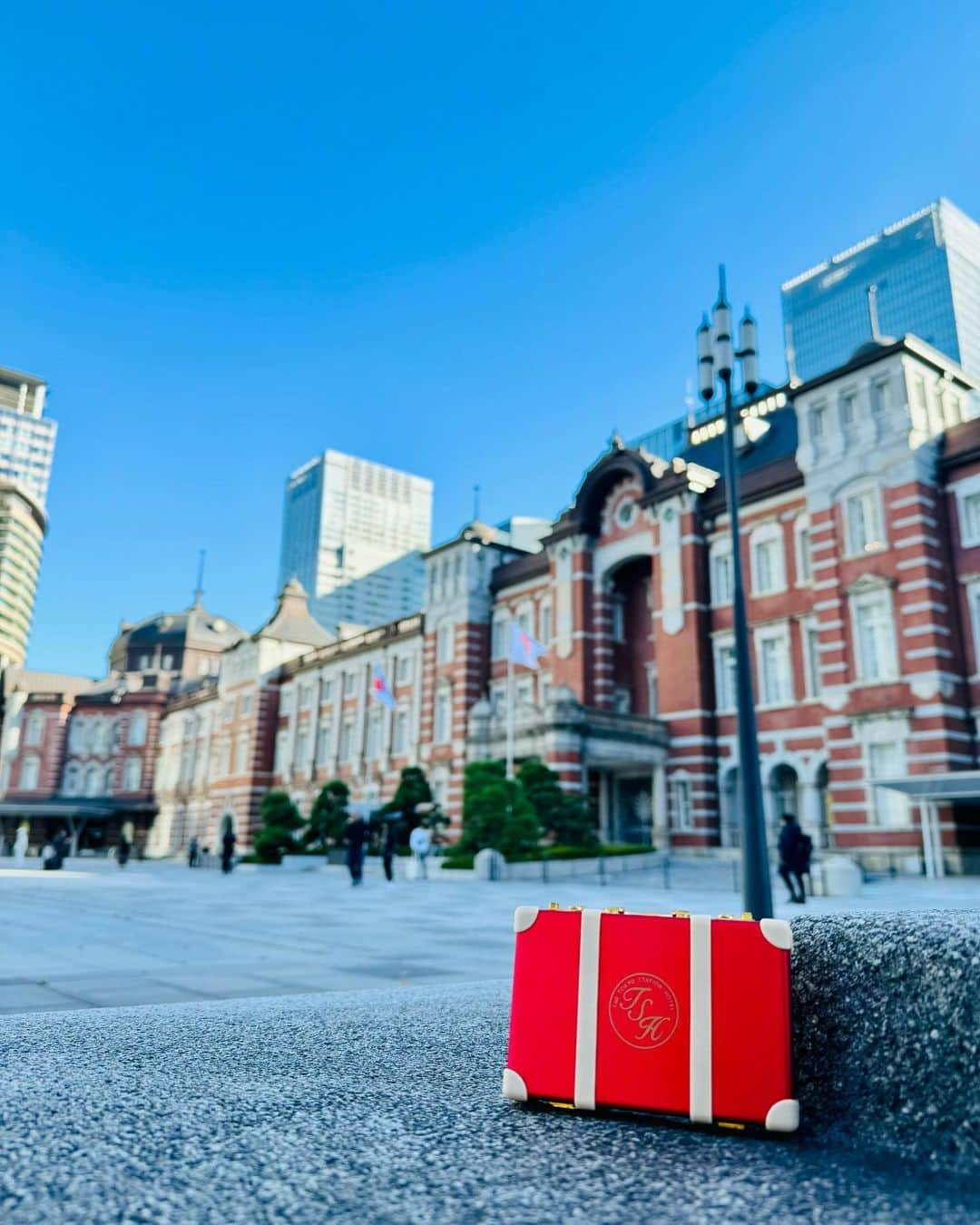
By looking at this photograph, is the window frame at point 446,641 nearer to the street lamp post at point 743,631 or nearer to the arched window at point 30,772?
the street lamp post at point 743,631

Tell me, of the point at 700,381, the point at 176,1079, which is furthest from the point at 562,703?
the point at 176,1079

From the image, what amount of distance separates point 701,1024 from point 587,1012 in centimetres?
39

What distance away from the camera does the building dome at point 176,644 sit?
241 feet

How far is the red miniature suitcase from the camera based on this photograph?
2.83 m

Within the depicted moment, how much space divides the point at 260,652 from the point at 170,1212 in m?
54.0

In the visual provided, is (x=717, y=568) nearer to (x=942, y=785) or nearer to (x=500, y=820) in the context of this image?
(x=500, y=820)

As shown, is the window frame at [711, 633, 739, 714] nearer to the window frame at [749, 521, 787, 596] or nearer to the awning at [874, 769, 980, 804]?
the window frame at [749, 521, 787, 596]

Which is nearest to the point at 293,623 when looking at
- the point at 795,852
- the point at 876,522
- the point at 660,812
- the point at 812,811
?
the point at 660,812

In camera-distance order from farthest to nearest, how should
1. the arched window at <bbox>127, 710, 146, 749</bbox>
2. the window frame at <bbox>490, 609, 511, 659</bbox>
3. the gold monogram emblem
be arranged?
the arched window at <bbox>127, 710, 146, 749</bbox> → the window frame at <bbox>490, 609, 511, 659</bbox> → the gold monogram emblem

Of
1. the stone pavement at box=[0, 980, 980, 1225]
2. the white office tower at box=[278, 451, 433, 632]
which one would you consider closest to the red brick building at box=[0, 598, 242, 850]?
the stone pavement at box=[0, 980, 980, 1225]

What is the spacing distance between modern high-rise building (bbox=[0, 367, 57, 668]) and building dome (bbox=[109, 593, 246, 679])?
113ft

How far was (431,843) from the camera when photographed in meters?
33.0

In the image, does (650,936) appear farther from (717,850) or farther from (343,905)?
(717,850)

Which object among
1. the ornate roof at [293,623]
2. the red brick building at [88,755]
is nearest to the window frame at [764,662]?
the ornate roof at [293,623]
